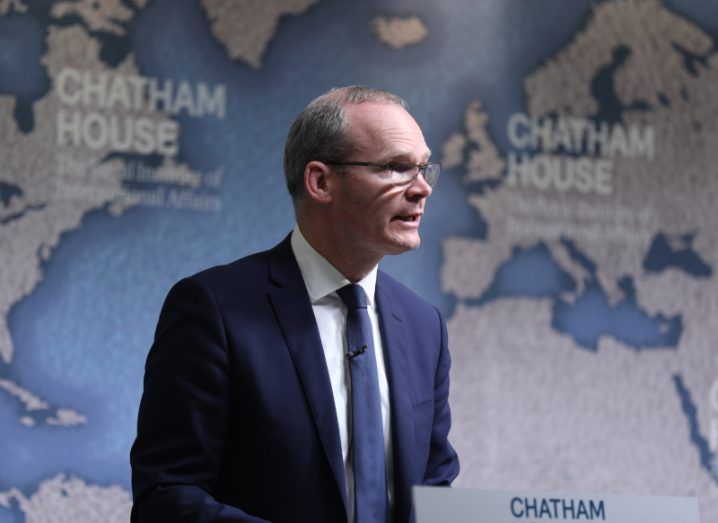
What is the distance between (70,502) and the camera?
128 inches

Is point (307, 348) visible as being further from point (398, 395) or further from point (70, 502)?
point (70, 502)

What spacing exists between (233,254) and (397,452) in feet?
5.46

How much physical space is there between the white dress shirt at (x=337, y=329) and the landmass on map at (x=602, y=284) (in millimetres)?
1673

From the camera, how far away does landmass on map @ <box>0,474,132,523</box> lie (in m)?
3.20

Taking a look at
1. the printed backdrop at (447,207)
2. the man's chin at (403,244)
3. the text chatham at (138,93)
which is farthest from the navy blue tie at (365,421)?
the text chatham at (138,93)

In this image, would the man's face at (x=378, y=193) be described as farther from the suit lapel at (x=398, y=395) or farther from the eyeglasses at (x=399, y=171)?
the suit lapel at (x=398, y=395)

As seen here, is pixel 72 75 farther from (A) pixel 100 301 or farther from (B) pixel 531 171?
(B) pixel 531 171

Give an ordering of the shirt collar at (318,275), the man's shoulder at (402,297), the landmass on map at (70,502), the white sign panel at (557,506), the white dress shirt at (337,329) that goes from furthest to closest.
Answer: the landmass on map at (70,502), the man's shoulder at (402,297), the shirt collar at (318,275), the white dress shirt at (337,329), the white sign panel at (557,506)

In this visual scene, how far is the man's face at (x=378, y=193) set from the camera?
2018mm

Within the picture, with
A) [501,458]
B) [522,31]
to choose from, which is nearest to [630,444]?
[501,458]

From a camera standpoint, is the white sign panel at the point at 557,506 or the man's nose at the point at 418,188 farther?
the man's nose at the point at 418,188

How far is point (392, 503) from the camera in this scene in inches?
76.5

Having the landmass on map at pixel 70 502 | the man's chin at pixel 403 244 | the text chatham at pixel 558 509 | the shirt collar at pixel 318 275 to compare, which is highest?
the man's chin at pixel 403 244

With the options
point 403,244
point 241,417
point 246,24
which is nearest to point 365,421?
point 241,417
